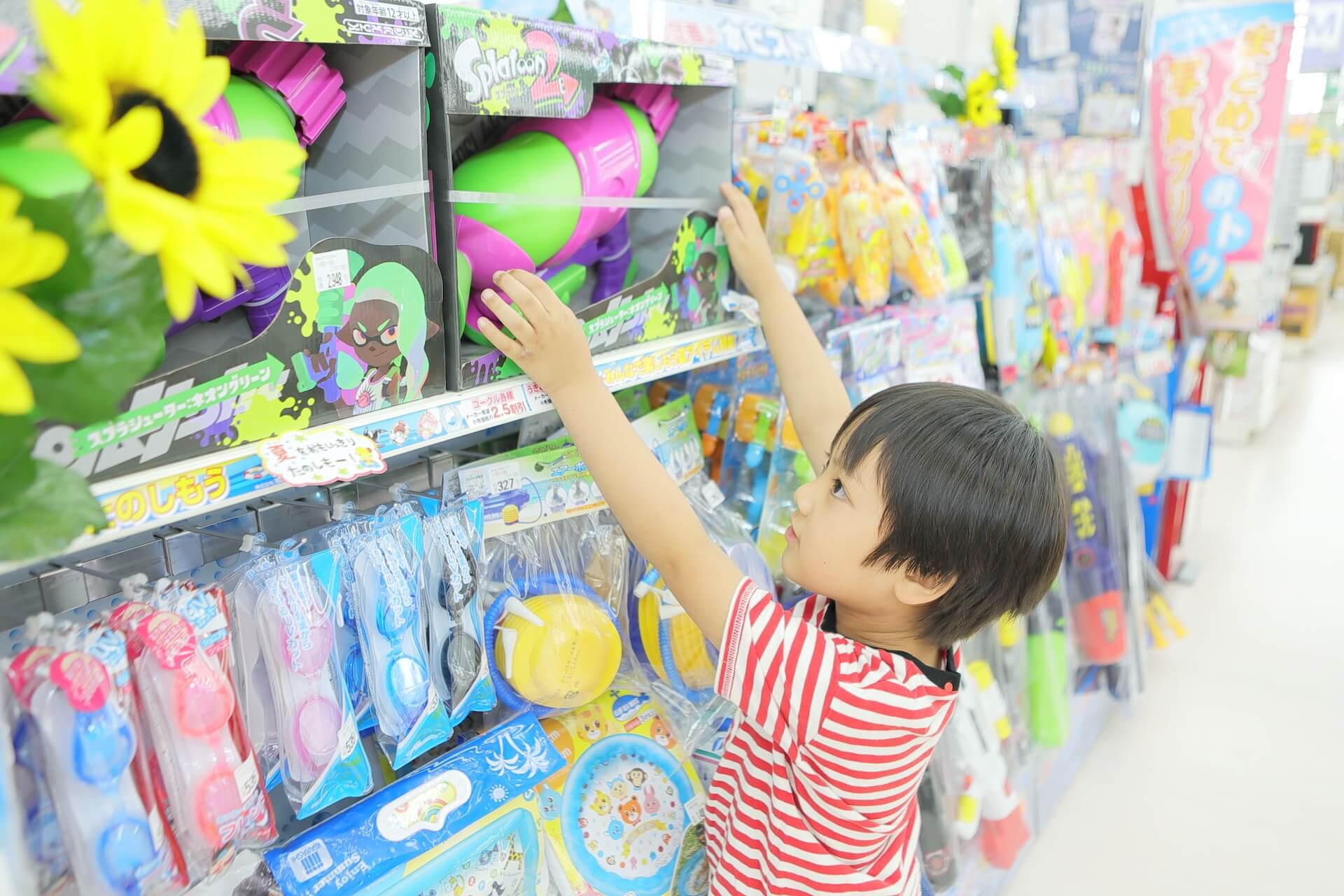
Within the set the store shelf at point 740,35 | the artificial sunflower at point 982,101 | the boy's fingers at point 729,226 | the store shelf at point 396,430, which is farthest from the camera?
the artificial sunflower at point 982,101

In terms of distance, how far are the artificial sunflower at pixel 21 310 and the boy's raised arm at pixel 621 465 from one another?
0.57 metres

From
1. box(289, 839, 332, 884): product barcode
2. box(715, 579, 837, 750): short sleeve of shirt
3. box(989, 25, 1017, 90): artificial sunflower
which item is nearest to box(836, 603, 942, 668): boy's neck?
box(715, 579, 837, 750): short sleeve of shirt

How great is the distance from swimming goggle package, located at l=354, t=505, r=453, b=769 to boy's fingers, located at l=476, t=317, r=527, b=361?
18cm

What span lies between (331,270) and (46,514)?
38 centimetres

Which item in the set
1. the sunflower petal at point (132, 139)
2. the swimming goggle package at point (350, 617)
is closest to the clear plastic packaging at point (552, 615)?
the swimming goggle package at point (350, 617)

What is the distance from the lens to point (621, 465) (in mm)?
931

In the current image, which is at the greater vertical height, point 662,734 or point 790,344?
point 790,344

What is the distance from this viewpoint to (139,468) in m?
0.65

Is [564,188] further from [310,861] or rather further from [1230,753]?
[1230,753]

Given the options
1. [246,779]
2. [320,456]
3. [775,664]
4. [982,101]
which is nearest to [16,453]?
[320,456]

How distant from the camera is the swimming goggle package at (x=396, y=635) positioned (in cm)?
87

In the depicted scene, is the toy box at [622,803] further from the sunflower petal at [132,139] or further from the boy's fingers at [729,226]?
the sunflower petal at [132,139]

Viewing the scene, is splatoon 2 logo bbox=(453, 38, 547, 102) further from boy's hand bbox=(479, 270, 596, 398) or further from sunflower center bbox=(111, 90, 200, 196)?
sunflower center bbox=(111, 90, 200, 196)

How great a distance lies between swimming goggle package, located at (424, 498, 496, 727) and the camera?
3.04 feet
